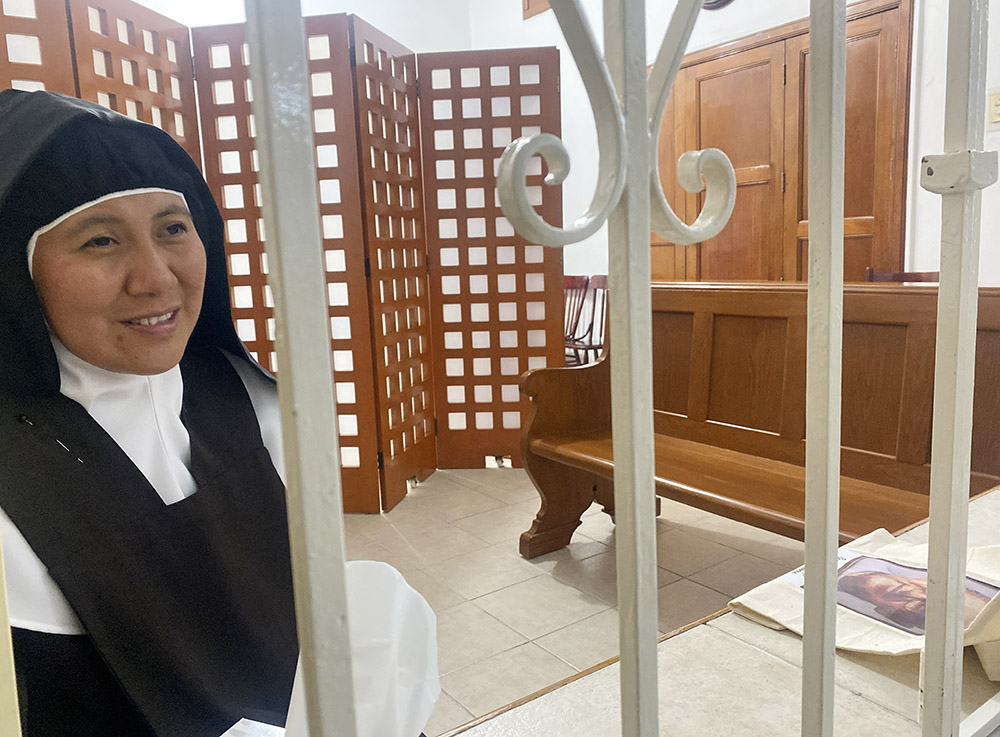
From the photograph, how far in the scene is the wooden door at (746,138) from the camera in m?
4.09

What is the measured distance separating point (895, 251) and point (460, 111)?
215 centimetres

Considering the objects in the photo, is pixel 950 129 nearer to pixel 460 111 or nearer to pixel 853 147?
pixel 460 111

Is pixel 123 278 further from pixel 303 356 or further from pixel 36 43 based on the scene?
pixel 36 43

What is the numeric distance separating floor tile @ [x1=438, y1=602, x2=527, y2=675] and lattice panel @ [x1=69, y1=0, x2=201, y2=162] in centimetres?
132

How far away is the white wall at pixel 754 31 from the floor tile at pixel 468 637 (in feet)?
6.25

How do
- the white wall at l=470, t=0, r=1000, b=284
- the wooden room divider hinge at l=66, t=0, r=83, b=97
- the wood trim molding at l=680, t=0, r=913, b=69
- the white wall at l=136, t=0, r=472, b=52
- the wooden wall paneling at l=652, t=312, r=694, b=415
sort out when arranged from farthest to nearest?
1. the white wall at l=136, t=0, r=472, b=52
2. the wood trim molding at l=680, t=0, r=913, b=69
3. the white wall at l=470, t=0, r=1000, b=284
4. the wooden wall paneling at l=652, t=312, r=694, b=415
5. the wooden room divider hinge at l=66, t=0, r=83, b=97

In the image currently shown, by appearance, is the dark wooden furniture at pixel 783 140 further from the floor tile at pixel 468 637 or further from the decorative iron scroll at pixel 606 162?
the decorative iron scroll at pixel 606 162

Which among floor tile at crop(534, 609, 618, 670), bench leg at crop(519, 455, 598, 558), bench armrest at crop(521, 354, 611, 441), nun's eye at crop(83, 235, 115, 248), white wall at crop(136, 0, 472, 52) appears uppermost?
white wall at crop(136, 0, 472, 52)

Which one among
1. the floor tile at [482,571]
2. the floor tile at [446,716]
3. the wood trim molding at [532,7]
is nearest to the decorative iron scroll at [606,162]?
the floor tile at [446,716]

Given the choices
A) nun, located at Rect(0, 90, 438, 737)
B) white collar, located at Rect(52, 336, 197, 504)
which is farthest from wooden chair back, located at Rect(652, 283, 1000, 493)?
white collar, located at Rect(52, 336, 197, 504)

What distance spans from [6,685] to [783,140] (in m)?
4.32

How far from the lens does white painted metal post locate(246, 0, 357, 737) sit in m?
0.27

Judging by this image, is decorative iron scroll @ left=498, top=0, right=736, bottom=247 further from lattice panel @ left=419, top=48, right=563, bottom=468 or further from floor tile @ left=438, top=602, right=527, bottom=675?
lattice panel @ left=419, top=48, right=563, bottom=468

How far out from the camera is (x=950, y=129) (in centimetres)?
61
